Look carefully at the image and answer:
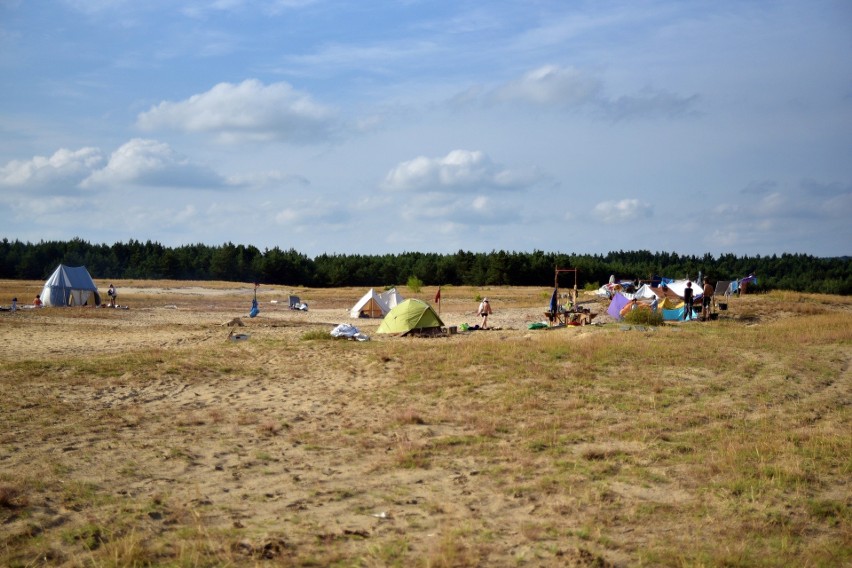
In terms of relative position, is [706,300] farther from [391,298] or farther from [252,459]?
[252,459]

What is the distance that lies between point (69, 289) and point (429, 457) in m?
41.5

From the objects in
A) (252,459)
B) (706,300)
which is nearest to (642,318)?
(706,300)

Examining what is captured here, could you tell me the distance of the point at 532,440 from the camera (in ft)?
35.6

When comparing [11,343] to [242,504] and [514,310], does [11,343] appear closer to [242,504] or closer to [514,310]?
[242,504]

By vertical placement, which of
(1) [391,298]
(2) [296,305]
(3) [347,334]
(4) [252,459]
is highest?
(1) [391,298]

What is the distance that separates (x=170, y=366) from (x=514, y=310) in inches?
1122

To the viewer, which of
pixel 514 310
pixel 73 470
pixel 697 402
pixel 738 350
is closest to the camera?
pixel 73 470

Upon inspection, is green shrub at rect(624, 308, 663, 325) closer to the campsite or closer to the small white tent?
the campsite

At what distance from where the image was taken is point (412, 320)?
88.4 feet

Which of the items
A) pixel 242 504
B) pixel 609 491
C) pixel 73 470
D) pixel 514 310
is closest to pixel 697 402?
pixel 609 491

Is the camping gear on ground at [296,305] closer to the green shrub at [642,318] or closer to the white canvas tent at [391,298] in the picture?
the white canvas tent at [391,298]

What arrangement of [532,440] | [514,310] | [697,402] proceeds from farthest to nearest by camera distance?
[514,310]
[697,402]
[532,440]

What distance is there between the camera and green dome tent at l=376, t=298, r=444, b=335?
88.1 feet

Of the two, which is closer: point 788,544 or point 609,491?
point 788,544
